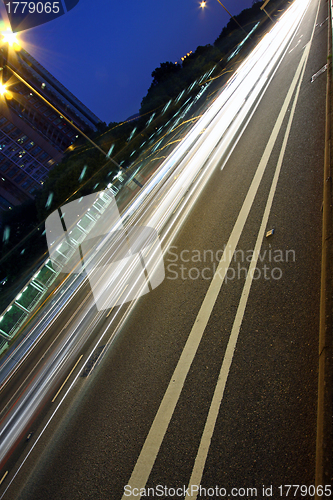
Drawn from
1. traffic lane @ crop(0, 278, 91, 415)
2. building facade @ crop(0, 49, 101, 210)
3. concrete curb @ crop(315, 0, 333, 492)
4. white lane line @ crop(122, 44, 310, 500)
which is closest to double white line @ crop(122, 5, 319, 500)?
white lane line @ crop(122, 44, 310, 500)

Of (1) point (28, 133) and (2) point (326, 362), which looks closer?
(2) point (326, 362)

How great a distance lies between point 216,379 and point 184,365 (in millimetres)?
695

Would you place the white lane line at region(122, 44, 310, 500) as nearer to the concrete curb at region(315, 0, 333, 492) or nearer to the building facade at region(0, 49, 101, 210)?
the concrete curb at region(315, 0, 333, 492)

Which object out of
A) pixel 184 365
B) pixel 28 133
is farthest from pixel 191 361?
pixel 28 133

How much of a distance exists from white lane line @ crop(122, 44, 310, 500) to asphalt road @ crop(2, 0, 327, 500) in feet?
0.07

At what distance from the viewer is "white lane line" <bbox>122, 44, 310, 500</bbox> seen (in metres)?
3.62

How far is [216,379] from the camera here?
12.9ft

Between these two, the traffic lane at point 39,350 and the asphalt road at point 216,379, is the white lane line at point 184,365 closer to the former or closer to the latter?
the asphalt road at point 216,379

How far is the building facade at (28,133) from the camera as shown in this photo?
160 ft

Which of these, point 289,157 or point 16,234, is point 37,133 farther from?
point 289,157

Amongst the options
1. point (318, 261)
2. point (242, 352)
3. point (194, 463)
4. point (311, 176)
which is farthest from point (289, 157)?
point (194, 463)

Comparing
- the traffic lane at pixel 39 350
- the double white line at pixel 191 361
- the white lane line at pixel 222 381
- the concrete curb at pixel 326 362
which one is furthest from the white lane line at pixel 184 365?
the traffic lane at pixel 39 350

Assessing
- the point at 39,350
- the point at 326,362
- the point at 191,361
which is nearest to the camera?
the point at 326,362

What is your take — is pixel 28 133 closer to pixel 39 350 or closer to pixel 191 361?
pixel 39 350
